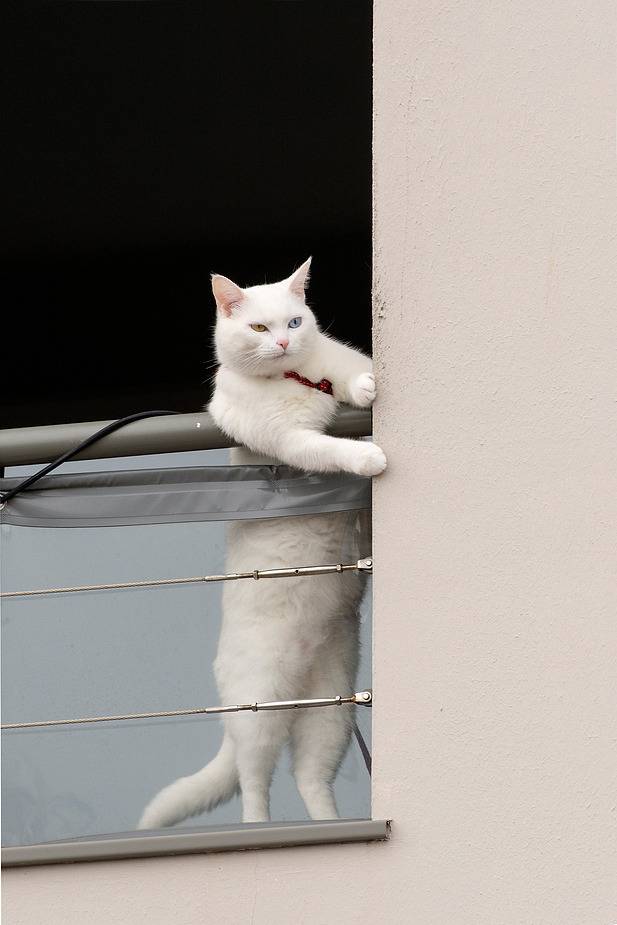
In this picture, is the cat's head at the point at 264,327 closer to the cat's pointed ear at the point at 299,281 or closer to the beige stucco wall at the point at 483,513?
the cat's pointed ear at the point at 299,281

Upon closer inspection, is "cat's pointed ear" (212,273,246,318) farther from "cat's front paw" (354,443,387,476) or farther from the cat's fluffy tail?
the cat's fluffy tail

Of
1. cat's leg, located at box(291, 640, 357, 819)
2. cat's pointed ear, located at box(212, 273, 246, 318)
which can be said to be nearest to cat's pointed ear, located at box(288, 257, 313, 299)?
cat's pointed ear, located at box(212, 273, 246, 318)

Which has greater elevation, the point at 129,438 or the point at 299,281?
the point at 299,281

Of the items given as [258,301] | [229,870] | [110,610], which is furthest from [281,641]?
[258,301]

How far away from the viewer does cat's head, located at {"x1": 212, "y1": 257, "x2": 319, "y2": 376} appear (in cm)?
240

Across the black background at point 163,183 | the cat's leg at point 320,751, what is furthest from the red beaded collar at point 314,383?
the black background at point 163,183

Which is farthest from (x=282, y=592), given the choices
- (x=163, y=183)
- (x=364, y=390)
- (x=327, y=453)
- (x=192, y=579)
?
(x=163, y=183)

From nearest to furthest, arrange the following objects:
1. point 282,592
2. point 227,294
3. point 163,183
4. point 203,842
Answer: point 203,842 → point 282,592 → point 227,294 → point 163,183

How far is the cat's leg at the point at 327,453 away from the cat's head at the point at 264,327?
0.22 meters

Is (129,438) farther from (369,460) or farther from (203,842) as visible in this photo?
(203,842)

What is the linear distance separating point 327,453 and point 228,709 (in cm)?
49

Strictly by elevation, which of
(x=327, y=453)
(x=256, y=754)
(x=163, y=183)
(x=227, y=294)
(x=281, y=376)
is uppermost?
(x=163, y=183)

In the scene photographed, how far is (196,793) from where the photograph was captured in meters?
2.12

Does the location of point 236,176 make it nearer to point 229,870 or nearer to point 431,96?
point 431,96
